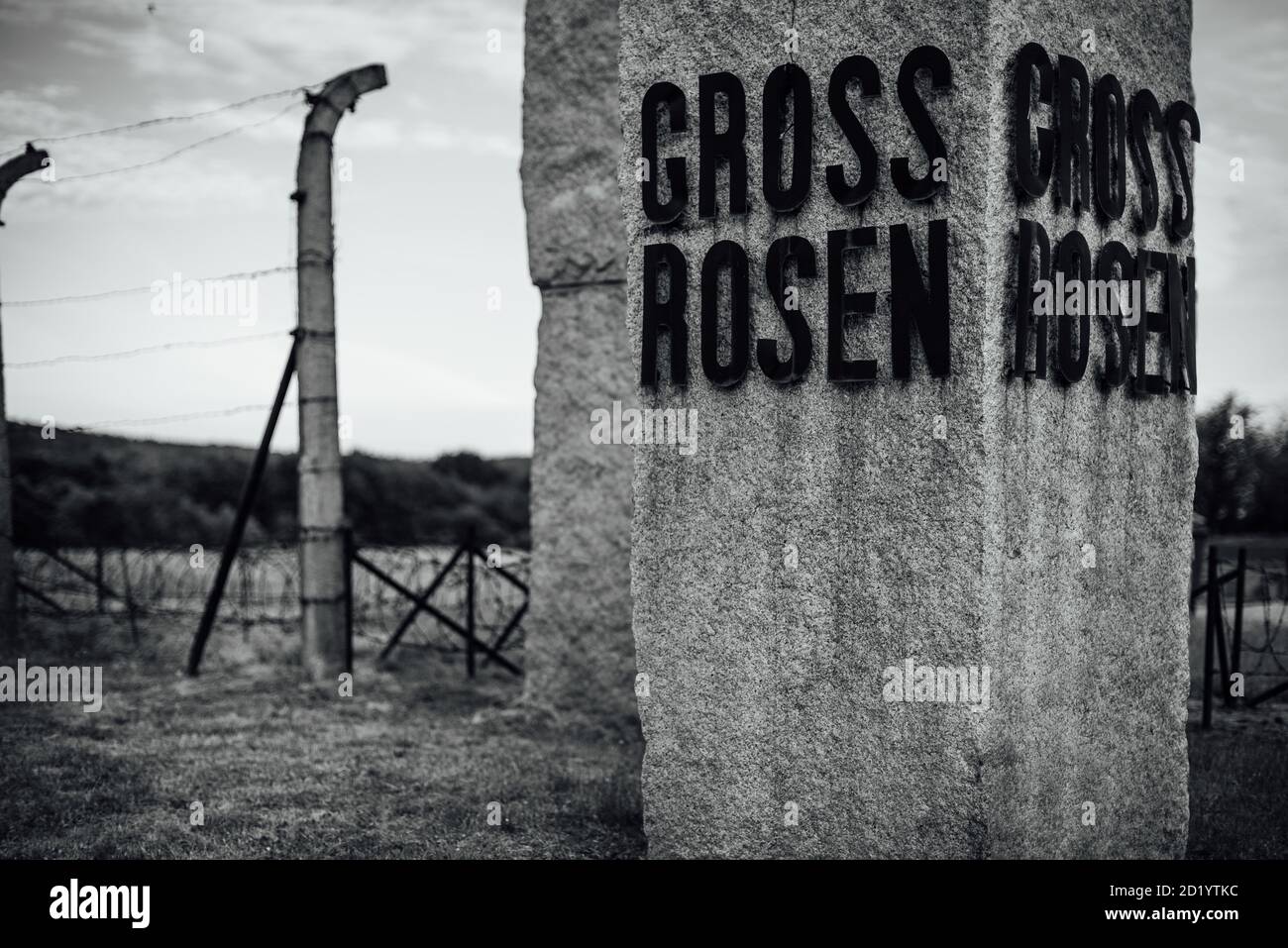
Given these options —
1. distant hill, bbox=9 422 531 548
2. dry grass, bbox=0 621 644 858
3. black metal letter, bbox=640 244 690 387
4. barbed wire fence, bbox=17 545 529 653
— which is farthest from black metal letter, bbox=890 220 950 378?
distant hill, bbox=9 422 531 548

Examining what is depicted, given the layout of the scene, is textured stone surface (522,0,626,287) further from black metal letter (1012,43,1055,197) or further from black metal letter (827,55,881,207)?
black metal letter (1012,43,1055,197)

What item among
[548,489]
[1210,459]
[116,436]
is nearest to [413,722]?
[548,489]

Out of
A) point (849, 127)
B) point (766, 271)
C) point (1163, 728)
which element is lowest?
point (1163, 728)

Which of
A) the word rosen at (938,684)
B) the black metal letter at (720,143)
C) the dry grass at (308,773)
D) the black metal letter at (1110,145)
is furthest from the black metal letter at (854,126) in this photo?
the dry grass at (308,773)

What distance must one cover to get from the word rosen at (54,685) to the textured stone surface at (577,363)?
134 inches

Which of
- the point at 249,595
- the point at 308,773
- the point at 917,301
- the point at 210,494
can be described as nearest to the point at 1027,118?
the point at 917,301

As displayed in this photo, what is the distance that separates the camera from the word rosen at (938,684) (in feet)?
13.6

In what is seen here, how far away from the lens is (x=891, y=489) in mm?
4270

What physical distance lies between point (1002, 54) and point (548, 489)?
4797 mm

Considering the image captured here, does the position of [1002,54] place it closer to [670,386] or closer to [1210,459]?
[670,386]

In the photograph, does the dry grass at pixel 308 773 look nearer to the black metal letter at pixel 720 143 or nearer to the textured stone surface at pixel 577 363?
the textured stone surface at pixel 577 363

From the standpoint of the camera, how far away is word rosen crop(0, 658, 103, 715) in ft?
29.1

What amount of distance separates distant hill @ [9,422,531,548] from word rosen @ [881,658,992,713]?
15661mm

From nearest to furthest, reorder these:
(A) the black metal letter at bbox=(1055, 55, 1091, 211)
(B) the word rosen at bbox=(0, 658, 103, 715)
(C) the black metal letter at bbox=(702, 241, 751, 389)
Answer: (A) the black metal letter at bbox=(1055, 55, 1091, 211) < (C) the black metal letter at bbox=(702, 241, 751, 389) < (B) the word rosen at bbox=(0, 658, 103, 715)
